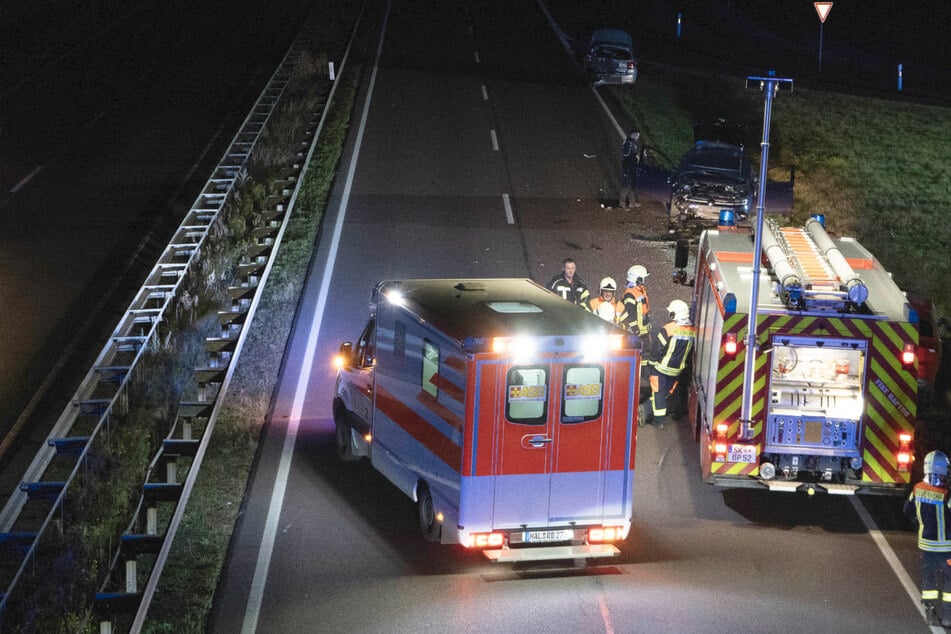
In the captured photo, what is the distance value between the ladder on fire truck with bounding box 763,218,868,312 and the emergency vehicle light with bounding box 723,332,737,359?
0.69 m

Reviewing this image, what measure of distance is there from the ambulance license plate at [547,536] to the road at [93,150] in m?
6.52

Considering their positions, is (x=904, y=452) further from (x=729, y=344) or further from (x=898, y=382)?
(x=729, y=344)

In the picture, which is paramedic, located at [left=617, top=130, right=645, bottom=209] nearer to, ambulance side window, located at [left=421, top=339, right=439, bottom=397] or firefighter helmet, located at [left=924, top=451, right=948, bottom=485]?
ambulance side window, located at [left=421, top=339, right=439, bottom=397]

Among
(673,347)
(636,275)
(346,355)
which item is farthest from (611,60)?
(346,355)

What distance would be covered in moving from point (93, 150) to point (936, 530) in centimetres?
2415

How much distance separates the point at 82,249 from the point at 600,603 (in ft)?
48.7

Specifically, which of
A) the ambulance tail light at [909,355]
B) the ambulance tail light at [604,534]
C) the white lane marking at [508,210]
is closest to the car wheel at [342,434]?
the ambulance tail light at [604,534]

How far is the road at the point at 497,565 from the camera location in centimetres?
1120

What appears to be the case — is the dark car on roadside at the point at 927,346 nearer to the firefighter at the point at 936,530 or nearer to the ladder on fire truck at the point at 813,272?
the ladder on fire truck at the point at 813,272

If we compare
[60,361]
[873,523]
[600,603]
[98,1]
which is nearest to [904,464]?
[873,523]

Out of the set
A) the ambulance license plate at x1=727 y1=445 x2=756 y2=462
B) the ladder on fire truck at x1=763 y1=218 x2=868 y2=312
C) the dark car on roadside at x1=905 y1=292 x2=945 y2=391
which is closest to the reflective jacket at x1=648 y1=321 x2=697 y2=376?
the ladder on fire truck at x1=763 y1=218 x2=868 y2=312

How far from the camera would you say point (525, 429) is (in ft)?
38.2

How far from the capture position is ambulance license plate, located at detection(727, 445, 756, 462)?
13273 mm

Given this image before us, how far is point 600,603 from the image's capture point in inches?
447
